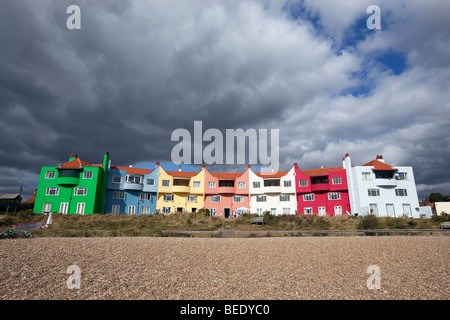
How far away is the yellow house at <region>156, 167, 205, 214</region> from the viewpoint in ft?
165

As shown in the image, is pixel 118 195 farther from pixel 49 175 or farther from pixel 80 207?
pixel 49 175

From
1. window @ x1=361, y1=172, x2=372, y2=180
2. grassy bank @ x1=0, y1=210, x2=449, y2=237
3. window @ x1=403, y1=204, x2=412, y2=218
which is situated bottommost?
grassy bank @ x1=0, y1=210, x2=449, y2=237

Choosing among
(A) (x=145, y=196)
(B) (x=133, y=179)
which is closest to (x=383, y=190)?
(A) (x=145, y=196)

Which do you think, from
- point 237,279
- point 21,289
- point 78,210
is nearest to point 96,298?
point 21,289

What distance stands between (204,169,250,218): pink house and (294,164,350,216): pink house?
10.8m

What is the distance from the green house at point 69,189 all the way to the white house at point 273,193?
29.4m

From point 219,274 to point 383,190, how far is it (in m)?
45.0

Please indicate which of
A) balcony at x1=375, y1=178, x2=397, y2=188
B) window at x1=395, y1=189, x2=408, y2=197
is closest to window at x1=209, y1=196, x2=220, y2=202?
balcony at x1=375, y1=178, x2=397, y2=188

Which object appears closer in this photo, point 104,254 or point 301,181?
point 104,254

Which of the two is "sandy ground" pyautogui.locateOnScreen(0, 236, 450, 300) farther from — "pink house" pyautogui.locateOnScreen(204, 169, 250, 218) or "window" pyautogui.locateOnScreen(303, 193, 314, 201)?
"pink house" pyautogui.locateOnScreen(204, 169, 250, 218)

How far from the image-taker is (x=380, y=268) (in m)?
10.7

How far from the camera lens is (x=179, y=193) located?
167 feet
